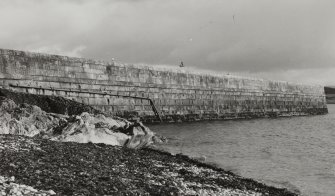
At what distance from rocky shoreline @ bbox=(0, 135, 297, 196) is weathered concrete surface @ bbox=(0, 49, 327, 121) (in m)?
9.70

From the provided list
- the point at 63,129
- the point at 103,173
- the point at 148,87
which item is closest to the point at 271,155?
the point at 63,129

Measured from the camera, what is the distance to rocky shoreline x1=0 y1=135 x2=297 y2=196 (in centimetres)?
640

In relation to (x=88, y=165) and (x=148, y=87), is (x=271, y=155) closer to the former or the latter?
(x=88, y=165)

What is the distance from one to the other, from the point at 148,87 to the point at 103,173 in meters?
19.0

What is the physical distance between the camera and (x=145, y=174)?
8.47 m

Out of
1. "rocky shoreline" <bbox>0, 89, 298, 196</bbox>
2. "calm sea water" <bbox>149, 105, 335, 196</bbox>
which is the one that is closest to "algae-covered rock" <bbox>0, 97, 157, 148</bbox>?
"rocky shoreline" <bbox>0, 89, 298, 196</bbox>

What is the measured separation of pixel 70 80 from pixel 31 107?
8008 mm

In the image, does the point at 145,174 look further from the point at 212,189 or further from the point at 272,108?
the point at 272,108

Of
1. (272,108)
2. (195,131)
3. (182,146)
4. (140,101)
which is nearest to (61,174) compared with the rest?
(182,146)

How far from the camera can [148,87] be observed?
2655 cm

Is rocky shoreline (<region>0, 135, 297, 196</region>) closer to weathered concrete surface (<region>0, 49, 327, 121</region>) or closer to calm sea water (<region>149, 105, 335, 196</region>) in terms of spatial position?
calm sea water (<region>149, 105, 335, 196</region>)

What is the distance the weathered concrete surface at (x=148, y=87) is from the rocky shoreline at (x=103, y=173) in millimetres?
9698

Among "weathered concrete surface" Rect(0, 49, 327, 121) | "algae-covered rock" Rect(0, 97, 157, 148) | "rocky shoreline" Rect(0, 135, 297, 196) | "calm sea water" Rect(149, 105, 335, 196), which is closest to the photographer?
"rocky shoreline" Rect(0, 135, 297, 196)

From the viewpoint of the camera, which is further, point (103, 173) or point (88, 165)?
point (88, 165)
